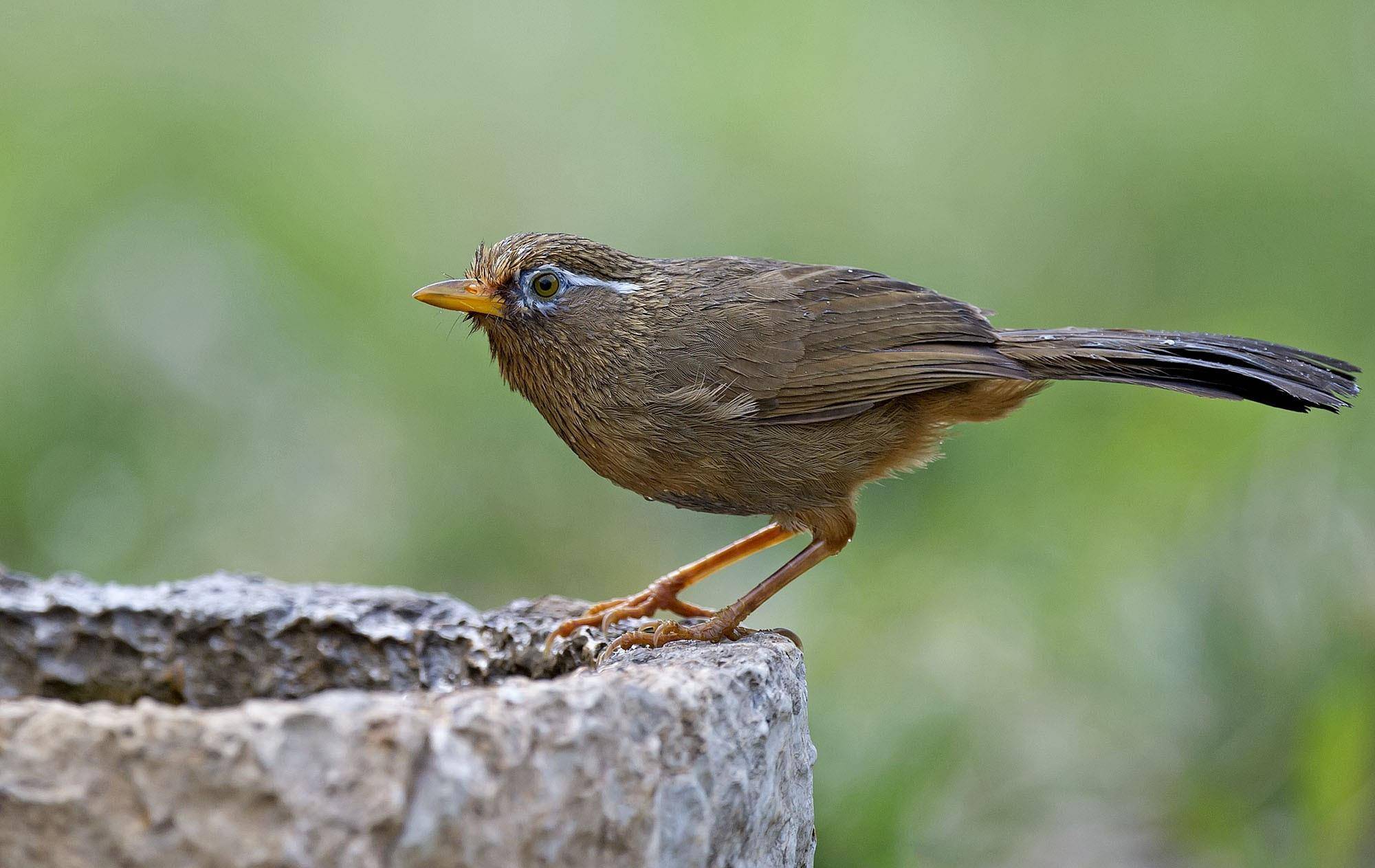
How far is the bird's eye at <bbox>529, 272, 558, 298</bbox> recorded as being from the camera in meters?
3.84

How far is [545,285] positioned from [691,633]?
111 cm

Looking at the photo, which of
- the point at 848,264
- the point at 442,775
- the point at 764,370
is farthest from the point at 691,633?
the point at 848,264

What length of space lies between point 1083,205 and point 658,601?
6203 millimetres

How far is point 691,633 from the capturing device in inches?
134

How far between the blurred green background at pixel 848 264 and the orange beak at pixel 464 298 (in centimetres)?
199

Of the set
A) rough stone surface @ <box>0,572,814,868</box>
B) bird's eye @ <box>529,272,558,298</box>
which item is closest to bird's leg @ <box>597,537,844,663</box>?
rough stone surface @ <box>0,572,814,868</box>

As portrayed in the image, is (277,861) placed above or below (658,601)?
below

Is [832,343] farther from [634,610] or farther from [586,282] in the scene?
[634,610]

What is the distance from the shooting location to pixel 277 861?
2105mm

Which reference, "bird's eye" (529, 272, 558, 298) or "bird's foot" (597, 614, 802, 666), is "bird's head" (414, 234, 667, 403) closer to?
"bird's eye" (529, 272, 558, 298)

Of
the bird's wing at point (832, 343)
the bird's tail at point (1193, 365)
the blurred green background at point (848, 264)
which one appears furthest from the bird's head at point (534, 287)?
the blurred green background at point (848, 264)

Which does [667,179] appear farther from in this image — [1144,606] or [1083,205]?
[1144,606]

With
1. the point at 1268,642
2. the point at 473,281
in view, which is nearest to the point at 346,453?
the point at 473,281

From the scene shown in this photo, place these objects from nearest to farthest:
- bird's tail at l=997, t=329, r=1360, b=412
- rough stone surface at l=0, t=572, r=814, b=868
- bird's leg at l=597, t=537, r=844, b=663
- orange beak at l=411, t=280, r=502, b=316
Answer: rough stone surface at l=0, t=572, r=814, b=868, bird's leg at l=597, t=537, r=844, b=663, bird's tail at l=997, t=329, r=1360, b=412, orange beak at l=411, t=280, r=502, b=316
